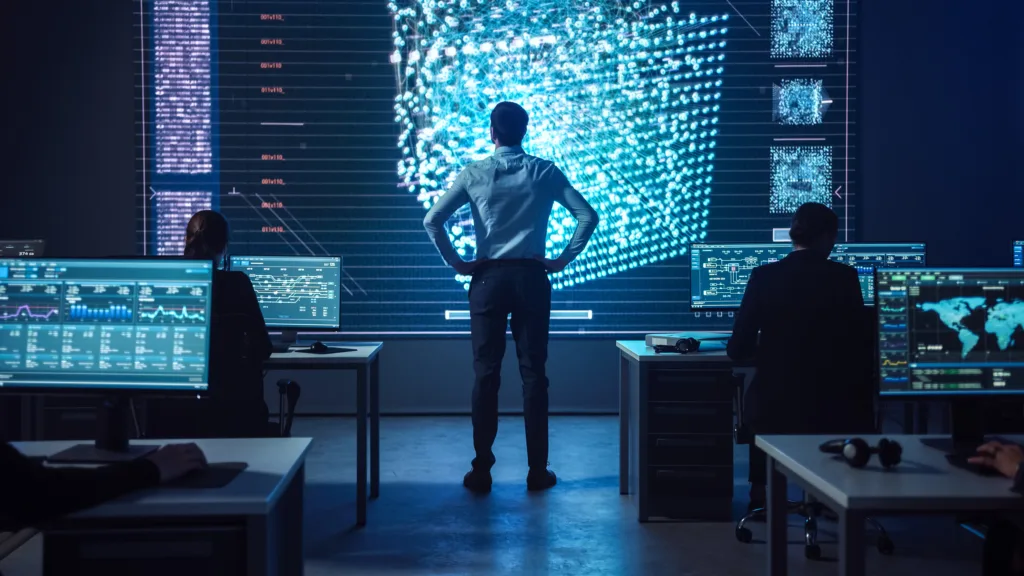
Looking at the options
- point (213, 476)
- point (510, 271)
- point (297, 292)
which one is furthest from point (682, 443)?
point (213, 476)

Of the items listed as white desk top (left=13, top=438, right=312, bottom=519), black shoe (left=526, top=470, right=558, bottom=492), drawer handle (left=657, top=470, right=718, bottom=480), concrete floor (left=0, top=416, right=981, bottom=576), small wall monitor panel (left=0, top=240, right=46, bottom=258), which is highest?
small wall monitor panel (left=0, top=240, right=46, bottom=258)

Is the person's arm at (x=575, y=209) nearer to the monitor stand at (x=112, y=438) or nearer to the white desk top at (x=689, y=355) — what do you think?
the white desk top at (x=689, y=355)

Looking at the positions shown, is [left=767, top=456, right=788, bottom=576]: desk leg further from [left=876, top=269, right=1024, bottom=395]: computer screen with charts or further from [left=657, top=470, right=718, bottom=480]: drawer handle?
[left=657, top=470, right=718, bottom=480]: drawer handle

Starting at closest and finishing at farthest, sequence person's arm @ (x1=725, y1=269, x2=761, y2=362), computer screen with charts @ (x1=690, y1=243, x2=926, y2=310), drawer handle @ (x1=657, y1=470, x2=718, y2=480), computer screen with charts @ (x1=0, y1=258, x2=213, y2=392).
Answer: computer screen with charts @ (x1=0, y1=258, x2=213, y2=392) → person's arm @ (x1=725, y1=269, x2=761, y2=362) → drawer handle @ (x1=657, y1=470, x2=718, y2=480) → computer screen with charts @ (x1=690, y1=243, x2=926, y2=310)

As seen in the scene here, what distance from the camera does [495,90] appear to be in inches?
243

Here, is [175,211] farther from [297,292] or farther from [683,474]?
[683,474]

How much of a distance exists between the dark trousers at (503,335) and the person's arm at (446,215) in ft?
0.65

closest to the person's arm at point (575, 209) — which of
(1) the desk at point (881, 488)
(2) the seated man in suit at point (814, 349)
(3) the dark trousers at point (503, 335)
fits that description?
(3) the dark trousers at point (503, 335)

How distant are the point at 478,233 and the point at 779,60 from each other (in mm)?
3008

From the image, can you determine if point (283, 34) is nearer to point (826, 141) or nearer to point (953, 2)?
point (826, 141)

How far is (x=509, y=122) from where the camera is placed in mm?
4406

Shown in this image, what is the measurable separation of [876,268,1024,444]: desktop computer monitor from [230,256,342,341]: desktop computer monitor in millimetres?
2842

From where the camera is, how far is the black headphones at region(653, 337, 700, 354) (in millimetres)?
3936

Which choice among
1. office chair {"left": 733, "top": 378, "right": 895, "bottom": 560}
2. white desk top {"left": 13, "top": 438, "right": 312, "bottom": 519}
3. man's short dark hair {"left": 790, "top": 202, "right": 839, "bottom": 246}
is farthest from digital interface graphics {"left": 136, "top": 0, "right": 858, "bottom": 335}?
A: white desk top {"left": 13, "top": 438, "right": 312, "bottom": 519}
